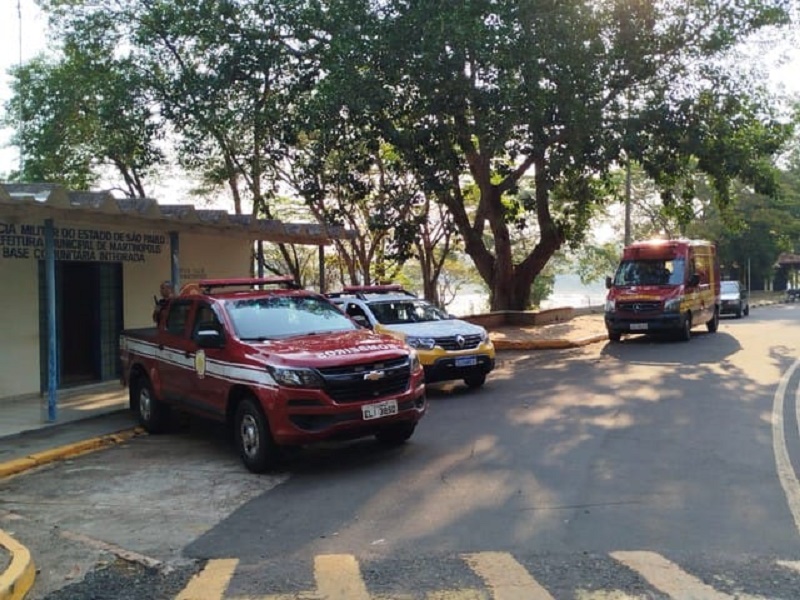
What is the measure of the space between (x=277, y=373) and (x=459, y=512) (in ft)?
7.73

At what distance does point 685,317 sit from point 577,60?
689 centimetres

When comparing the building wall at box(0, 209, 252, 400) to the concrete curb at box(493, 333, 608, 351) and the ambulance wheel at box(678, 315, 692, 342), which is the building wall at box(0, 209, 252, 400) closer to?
the concrete curb at box(493, 333, 608, 351)

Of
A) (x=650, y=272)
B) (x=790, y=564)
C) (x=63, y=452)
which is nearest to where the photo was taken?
(x=790, y=564)

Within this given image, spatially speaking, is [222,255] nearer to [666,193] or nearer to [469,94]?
[469,94]

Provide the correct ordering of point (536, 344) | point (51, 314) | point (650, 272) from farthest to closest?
point (650, 272) → point (536, 344) → point (51, 314)

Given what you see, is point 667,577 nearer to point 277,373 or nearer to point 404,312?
point 277,373

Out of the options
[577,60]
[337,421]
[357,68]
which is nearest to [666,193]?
[577,60]

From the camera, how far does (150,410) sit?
10047mm

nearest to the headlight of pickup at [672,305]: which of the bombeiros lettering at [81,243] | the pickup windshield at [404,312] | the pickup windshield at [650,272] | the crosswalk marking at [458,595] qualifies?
the pickup windshield at [650,272]

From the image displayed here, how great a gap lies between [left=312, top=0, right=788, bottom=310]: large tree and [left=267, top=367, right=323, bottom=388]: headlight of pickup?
9.73 meters

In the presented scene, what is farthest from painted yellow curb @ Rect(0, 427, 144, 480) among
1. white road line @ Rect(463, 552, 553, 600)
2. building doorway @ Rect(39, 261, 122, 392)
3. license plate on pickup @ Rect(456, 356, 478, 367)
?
white road line @ Rect(463, 552, 553, 600)

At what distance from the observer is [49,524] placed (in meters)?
6.31

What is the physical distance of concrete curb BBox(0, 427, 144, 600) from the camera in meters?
4.77

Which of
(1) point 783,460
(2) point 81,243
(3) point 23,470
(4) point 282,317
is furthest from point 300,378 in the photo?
(2) point 81,243
